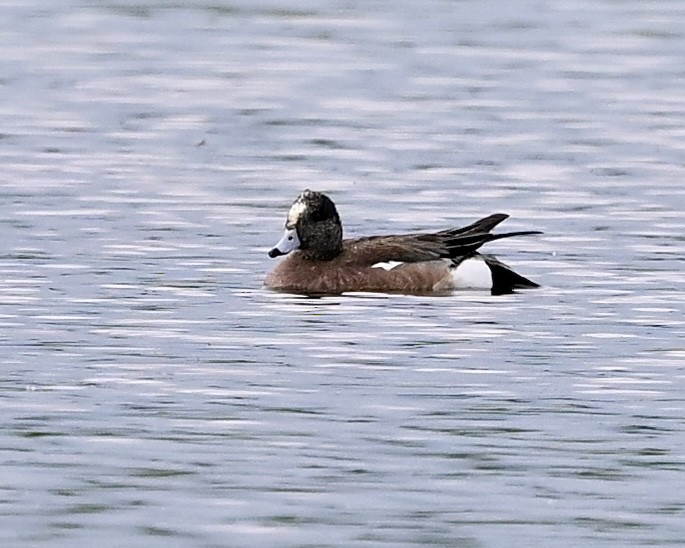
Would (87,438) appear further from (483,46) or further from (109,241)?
(483,46)

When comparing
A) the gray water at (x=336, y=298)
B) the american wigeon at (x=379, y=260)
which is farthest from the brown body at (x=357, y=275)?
the gray water at (x=336, y=298)

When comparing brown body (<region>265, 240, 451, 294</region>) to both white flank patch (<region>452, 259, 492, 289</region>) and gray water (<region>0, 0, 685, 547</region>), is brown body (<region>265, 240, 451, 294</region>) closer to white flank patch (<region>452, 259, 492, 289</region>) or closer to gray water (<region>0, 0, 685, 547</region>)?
white flank patch (<region>452, 259, 492, 289</region>)

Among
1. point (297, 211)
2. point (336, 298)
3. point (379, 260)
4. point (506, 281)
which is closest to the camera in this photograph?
point (336, 298)

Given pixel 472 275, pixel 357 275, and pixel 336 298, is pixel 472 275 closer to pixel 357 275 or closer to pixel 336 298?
pixel 357 275

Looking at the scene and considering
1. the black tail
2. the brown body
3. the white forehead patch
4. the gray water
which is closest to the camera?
the gray water

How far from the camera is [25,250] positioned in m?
16.9

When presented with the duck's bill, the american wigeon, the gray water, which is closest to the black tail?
the american wigeon

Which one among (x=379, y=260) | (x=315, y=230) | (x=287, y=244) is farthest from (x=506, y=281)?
(x=287, y=244)

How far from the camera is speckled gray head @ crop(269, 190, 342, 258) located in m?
16.6

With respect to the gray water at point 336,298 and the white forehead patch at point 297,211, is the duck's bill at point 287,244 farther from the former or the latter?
the gray water at point 336,298

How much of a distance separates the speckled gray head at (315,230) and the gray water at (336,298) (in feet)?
1.19

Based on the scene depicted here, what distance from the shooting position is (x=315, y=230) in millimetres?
16625

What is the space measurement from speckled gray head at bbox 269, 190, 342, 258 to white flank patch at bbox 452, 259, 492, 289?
2.63 feet

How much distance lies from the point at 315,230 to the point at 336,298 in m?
0.82
